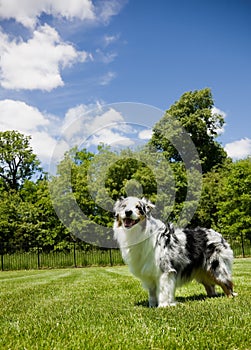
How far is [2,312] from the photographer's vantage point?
6.10 m

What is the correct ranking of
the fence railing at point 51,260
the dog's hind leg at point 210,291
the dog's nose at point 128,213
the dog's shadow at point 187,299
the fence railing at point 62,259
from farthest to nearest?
the fence railing at point 51,260 → the fence railing at point 62,259 → the dog's hind leg at point 210,291 → the dog's shadow at point 187,299 → the dog's nose at point 128,213

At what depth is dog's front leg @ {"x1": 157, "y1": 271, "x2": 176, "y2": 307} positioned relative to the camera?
6.18 m

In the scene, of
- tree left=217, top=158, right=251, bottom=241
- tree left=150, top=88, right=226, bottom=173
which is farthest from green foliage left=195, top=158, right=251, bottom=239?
tree left=150, top=88, right=226, bottom=173

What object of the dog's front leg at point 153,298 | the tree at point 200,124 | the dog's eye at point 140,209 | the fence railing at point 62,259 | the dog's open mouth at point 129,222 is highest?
the tree at point 200,124

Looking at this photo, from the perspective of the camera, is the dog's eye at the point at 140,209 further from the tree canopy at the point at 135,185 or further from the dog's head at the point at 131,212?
the tree canopy at the point at 135,185

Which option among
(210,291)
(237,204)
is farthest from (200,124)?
(210,291)

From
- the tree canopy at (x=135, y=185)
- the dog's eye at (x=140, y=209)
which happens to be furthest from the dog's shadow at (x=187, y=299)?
the tree canopy at (x=135, y=185)

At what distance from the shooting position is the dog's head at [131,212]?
6.09 meters

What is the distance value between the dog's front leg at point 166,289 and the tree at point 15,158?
134 feet

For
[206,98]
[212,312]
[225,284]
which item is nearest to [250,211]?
[206,98]

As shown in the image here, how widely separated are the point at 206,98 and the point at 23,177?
23.9 metres

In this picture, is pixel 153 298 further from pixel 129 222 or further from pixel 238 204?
pixel 238 204

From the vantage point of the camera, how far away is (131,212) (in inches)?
239

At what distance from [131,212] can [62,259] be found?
25.1 meters
